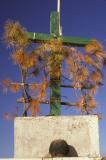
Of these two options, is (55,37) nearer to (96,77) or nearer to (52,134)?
(96,77)

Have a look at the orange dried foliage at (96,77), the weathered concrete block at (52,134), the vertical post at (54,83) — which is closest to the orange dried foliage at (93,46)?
the orange dried foliage at (96,77)

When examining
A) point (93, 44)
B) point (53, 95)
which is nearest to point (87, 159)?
point (53, 95)

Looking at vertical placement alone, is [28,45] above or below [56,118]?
above

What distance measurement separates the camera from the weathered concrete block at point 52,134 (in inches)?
263

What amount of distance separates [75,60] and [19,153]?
3.04 m

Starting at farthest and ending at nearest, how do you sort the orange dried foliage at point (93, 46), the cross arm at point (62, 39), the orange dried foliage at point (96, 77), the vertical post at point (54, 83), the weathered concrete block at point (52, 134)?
the orange dried foliage at point (96, 77), the orange dried foliage at point (93, 46), the cross arm at point (62, 39), the vertical post at point (54, 83), the weathered concrete block at point (52, 134)

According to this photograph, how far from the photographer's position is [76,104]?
8.32 m

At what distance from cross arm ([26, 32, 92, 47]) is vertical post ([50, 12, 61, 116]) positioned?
0.14 meters

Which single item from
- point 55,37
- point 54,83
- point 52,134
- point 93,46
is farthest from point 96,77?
point 52,134

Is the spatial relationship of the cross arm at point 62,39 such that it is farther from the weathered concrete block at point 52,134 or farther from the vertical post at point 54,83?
the weathered concrete block at point 52,134

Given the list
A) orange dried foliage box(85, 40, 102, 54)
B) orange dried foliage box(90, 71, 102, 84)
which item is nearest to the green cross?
orange dried foliage box(85, 40, 102, 54)

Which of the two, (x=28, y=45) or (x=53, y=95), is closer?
(x=53, y=95)

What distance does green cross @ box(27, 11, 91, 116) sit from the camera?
8.12m

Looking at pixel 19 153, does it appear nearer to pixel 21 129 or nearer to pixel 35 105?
pixel 21 129
